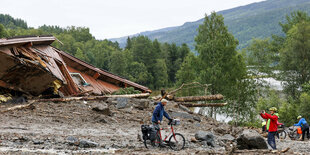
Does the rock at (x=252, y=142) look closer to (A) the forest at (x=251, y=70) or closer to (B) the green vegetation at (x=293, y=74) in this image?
(A) the forest at (x=251, y=70)

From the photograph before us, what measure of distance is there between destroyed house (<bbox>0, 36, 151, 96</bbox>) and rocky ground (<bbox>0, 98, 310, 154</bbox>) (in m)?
1.16

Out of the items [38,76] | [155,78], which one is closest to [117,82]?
[38,76]

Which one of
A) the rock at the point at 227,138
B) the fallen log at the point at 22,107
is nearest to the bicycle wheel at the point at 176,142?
the rock at the point at 227,138

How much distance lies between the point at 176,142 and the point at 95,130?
3465 mm

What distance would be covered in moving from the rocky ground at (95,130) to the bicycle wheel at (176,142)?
23cm

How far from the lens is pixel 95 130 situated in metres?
11.6

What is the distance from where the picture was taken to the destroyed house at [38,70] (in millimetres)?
13367

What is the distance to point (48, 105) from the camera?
46.0ft

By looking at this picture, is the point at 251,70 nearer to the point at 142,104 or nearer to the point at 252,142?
the point at 142,104

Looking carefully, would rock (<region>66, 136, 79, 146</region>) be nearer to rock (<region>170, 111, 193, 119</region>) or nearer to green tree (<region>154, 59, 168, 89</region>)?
rock (<region>170, 111, 193, 119</region>)

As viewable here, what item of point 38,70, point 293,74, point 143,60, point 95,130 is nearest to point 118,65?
point 143,60

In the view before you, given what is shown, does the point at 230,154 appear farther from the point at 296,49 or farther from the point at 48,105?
the point at 296,49

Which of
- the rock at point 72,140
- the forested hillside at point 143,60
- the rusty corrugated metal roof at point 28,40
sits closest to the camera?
the rock at point 72,140

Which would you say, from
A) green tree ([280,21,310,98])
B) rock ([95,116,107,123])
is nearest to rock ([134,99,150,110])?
rock ([95,116,107,123])
